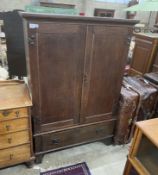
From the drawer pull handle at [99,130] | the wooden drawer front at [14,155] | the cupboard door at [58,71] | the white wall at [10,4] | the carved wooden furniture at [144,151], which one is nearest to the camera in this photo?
the carved wooden furniture at [144,151]

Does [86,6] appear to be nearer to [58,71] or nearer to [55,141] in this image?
[58,71]

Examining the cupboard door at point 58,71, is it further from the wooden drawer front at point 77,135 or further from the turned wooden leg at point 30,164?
the turned wooden leg at point 30,164

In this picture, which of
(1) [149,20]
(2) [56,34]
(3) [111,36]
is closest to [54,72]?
(2) [56,34]

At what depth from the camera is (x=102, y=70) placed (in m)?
1.63

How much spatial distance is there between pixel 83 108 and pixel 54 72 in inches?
19.4

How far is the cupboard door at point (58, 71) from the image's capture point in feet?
4.32

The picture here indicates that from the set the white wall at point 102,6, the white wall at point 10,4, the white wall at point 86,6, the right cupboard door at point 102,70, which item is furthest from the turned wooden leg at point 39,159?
the white wall at point 102,6

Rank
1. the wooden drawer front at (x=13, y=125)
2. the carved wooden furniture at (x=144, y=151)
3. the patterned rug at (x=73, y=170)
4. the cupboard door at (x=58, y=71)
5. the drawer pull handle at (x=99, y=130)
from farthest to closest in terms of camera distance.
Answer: the drawer pull handle at (x=99, y=130)
the patterned rug at (x=73, y=170)
the wooden drawer front at (x=13, y=125)
the cupboard door at (x=58, y=71)
the carved wooden furniture at (x=144, y=151)

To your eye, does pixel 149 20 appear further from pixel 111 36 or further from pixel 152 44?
pixel 111 36

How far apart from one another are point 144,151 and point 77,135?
0.77 metres

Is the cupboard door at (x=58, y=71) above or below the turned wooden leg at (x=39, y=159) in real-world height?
above

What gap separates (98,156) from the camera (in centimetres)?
192

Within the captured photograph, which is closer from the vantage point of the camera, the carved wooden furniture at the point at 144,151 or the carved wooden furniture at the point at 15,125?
the carved wooden furniture at the point at 144,151

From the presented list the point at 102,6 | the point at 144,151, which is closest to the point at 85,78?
the point at 144,151
